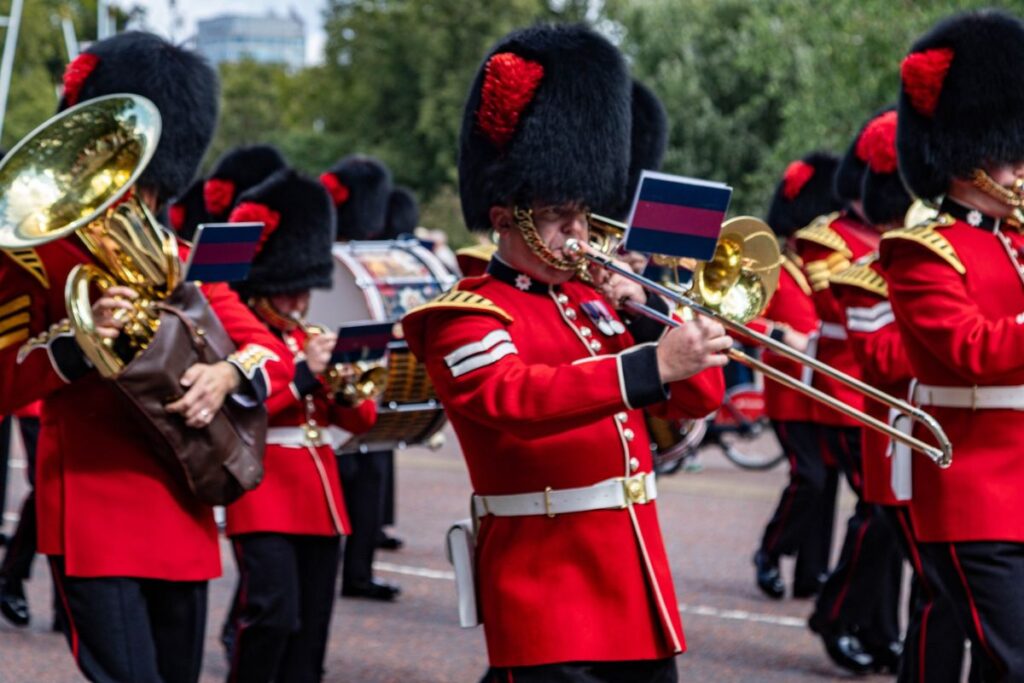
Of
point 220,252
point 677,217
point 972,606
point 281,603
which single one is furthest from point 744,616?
point 677,217

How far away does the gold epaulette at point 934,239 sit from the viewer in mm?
4723

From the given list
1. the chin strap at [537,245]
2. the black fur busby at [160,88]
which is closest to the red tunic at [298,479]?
the black fur busby at [160,88]

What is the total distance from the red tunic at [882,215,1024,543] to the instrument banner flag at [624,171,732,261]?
1.13 metres

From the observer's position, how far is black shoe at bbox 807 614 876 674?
6965mm

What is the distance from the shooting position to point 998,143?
4914 mm

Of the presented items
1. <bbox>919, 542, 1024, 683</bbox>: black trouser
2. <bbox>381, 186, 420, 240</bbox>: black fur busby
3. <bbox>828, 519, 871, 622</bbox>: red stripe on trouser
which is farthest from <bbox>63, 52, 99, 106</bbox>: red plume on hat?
<bbox>381, 186, 420, 240</bbox>: black fur busby

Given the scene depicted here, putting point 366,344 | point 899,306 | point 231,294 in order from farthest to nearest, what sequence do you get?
point 366,344 < point 231,294 < point 899,306

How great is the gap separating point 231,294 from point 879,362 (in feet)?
6.83

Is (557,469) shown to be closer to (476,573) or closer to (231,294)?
(476,573)

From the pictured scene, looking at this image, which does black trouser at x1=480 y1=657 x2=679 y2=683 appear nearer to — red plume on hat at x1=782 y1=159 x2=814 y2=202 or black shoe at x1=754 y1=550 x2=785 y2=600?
black shoe at x1=754 y1=550 x2=785 y2=600

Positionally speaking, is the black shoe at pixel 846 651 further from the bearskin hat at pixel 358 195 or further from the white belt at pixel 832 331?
the bearskin hat at pixel 358 195

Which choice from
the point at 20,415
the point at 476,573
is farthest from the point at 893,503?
the point at 20,415

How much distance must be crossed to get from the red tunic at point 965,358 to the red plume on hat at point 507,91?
117cm

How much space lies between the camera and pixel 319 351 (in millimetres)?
5836
